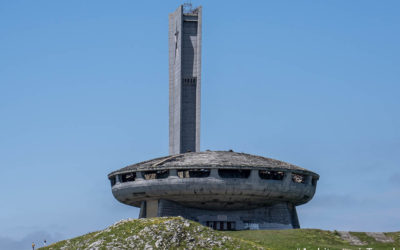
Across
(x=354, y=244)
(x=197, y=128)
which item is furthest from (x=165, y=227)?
(x=197, y=128)

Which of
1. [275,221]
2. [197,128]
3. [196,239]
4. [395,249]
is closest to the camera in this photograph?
[196,239]

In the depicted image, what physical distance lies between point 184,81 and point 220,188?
89.5 feet

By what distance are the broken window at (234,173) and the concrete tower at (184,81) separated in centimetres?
2036

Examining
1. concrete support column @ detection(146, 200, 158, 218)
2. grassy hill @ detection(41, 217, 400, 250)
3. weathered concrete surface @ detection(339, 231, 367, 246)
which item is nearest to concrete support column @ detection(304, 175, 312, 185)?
weathered concrete surface @ detection(339, 231, 367, 246)

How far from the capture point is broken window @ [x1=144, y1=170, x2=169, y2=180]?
75125 millimetres

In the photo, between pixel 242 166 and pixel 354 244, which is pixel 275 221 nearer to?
pixel 242 166

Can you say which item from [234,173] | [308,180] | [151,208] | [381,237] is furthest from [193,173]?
[381,237]

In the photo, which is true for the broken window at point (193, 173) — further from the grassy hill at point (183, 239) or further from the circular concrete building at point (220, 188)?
the grassy hill at point (183, 239)

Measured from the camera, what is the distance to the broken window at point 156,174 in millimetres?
75125

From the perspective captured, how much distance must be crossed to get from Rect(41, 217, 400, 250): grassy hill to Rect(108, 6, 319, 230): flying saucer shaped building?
10553 mm

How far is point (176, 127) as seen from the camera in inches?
3804

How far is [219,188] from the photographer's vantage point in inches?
2867

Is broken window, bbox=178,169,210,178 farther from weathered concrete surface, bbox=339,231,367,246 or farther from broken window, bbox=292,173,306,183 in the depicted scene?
weathered concrete surface, bbox=339,231,367,246

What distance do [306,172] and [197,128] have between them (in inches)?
831
